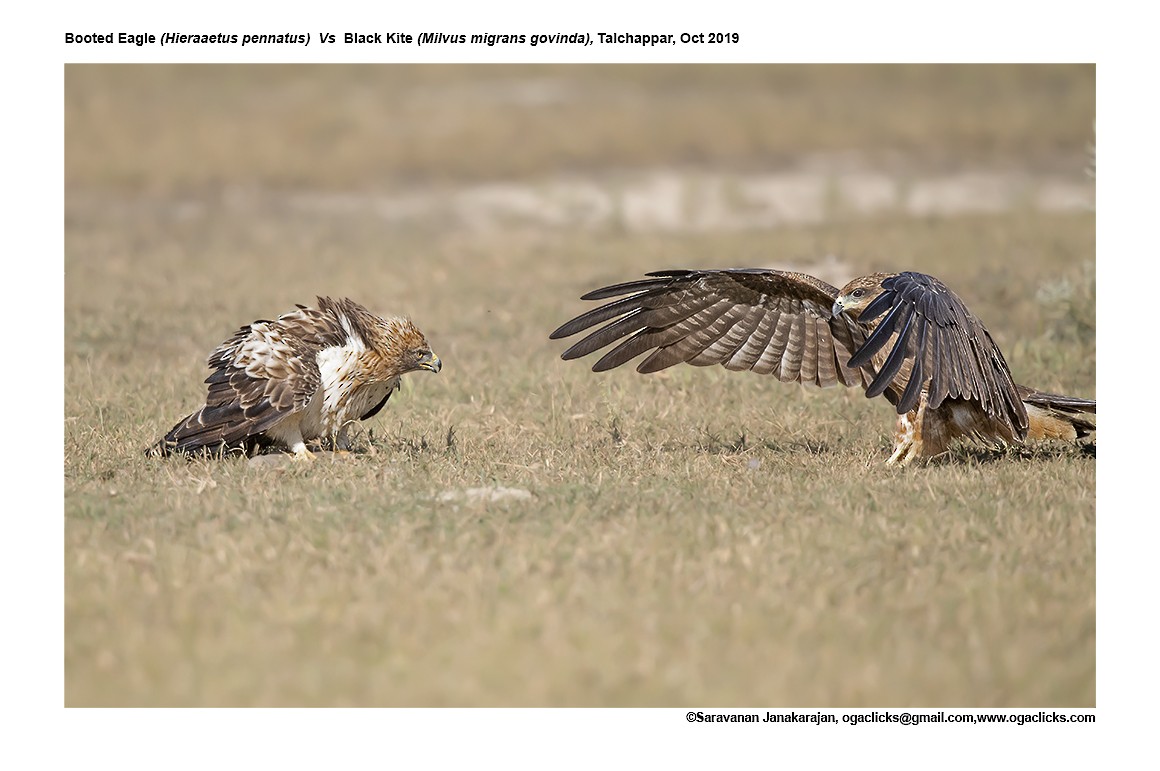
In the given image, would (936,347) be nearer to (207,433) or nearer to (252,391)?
(252,391)

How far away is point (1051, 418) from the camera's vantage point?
713 cm

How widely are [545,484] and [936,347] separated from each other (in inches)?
84.0

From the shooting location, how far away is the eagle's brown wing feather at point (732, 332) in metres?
7.39

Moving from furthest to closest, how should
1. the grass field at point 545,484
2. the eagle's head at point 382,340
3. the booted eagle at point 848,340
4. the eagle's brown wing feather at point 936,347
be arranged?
the eagle's head at point 382,340, the booted eagle at point 848,340, the eagle's brown wing feather at point 936,347, the grass field at point 545,484

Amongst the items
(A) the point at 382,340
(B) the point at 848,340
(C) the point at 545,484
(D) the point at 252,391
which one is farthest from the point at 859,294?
(D) the point at 252,391

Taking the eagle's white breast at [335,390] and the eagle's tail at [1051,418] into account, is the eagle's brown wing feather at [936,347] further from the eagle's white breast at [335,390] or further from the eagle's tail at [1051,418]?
the eagle's white breast at [335,390]

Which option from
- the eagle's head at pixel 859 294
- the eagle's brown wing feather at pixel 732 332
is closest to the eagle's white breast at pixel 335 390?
the eagle's brown wing feather at pixel 732 332

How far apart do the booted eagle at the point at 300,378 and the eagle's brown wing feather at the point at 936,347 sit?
270 cm

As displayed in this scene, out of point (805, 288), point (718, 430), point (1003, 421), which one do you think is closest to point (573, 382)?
point (718, 430)

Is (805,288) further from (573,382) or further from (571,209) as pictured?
(571,209)

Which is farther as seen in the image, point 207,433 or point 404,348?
point 404,348

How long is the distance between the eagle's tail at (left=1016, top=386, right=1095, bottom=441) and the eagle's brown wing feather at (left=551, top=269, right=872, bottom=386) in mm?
934

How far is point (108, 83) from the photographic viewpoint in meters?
22.7

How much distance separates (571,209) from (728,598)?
13.0 metres
